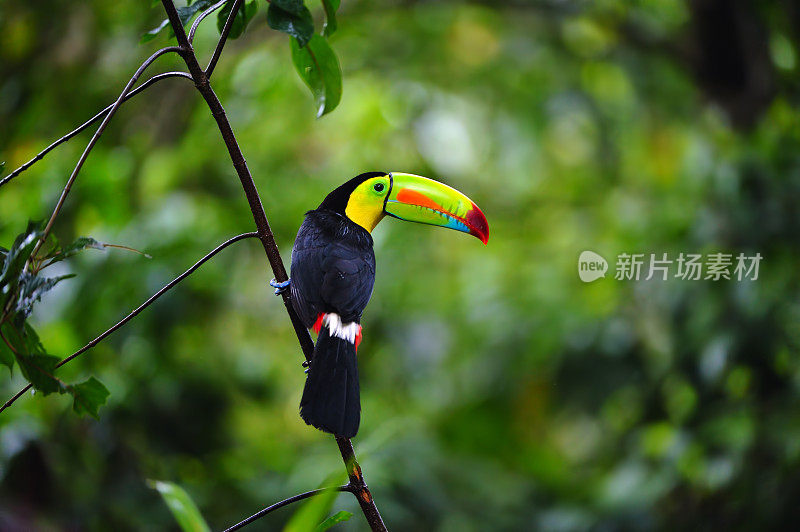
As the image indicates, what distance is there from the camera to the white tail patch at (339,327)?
1.02 m

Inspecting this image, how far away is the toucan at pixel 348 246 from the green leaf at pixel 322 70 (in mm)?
168

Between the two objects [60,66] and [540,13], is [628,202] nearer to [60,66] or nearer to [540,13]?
[540,13]

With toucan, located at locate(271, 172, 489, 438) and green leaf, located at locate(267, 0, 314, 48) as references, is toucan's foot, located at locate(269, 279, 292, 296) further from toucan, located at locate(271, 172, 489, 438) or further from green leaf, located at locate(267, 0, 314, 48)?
green leaf, located at locate(267, 0, 314, 48)

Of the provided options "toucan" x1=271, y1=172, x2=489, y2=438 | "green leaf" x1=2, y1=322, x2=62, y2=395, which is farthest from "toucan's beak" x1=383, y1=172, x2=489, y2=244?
"green leaf" x1=2, y1=322, x2=62, y2=395

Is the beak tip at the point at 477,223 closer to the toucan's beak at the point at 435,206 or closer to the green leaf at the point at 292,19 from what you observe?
the toucan's beak at the point at 435,206

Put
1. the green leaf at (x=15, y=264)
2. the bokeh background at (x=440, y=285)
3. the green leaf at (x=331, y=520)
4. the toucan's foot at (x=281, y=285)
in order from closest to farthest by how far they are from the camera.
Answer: the green leaf at (x=15, y=264)
the green leaf at (x=331, y=520)
the toucan's foot at (x=281, y=285)
the bokeh background at (x=440, y=285)

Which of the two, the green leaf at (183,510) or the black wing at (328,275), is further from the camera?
the black wing at (328,275)

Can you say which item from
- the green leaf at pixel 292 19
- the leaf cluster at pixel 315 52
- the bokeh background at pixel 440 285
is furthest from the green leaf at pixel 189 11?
the bokeh background at pixel 440 285

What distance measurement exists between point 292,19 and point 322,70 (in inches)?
4.9

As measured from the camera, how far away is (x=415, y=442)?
2920 mm

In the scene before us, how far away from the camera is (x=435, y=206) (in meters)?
1.14

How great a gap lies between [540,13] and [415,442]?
2.18m

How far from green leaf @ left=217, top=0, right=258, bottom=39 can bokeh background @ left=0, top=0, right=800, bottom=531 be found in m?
1.19

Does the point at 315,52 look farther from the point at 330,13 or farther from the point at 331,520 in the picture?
the point at 331,520
